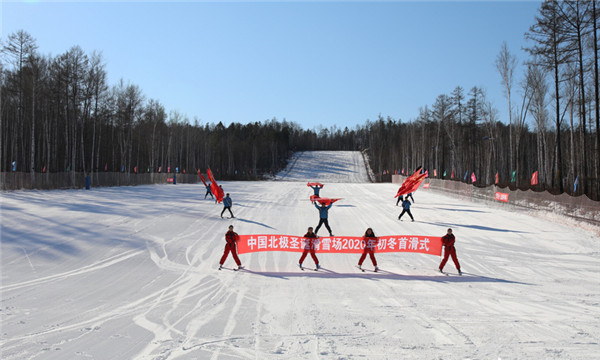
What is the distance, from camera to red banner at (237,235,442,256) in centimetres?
1298

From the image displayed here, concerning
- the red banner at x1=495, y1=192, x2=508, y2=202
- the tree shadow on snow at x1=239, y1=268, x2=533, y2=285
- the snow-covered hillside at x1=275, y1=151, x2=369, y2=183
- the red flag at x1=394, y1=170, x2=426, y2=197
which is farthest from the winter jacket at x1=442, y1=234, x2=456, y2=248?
the snow-covered hillside at x1=275, y1=151, x2=369, y2=183

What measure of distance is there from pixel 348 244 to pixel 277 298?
15.3 ft

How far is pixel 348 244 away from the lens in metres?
13.2

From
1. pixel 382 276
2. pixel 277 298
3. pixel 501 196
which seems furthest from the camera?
pixel 501 196

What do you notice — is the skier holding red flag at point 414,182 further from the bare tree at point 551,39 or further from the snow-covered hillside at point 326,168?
the snow-covered hillside at point 326,168

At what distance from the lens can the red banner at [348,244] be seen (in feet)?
42.6

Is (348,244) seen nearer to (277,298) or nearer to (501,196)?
(277,298)

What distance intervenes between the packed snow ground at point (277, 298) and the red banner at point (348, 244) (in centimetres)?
51

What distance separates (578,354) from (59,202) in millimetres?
28161

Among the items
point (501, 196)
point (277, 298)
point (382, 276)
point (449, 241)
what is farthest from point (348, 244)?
point (501, 196)

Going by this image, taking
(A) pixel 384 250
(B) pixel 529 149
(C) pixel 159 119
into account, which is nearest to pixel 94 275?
(A) pixel 384 250

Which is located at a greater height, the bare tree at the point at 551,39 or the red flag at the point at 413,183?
the bare tree at the point at 551,39

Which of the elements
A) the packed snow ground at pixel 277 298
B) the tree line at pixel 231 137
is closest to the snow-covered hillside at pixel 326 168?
the tree line at pixel 231 137

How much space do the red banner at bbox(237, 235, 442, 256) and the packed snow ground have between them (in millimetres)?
509
